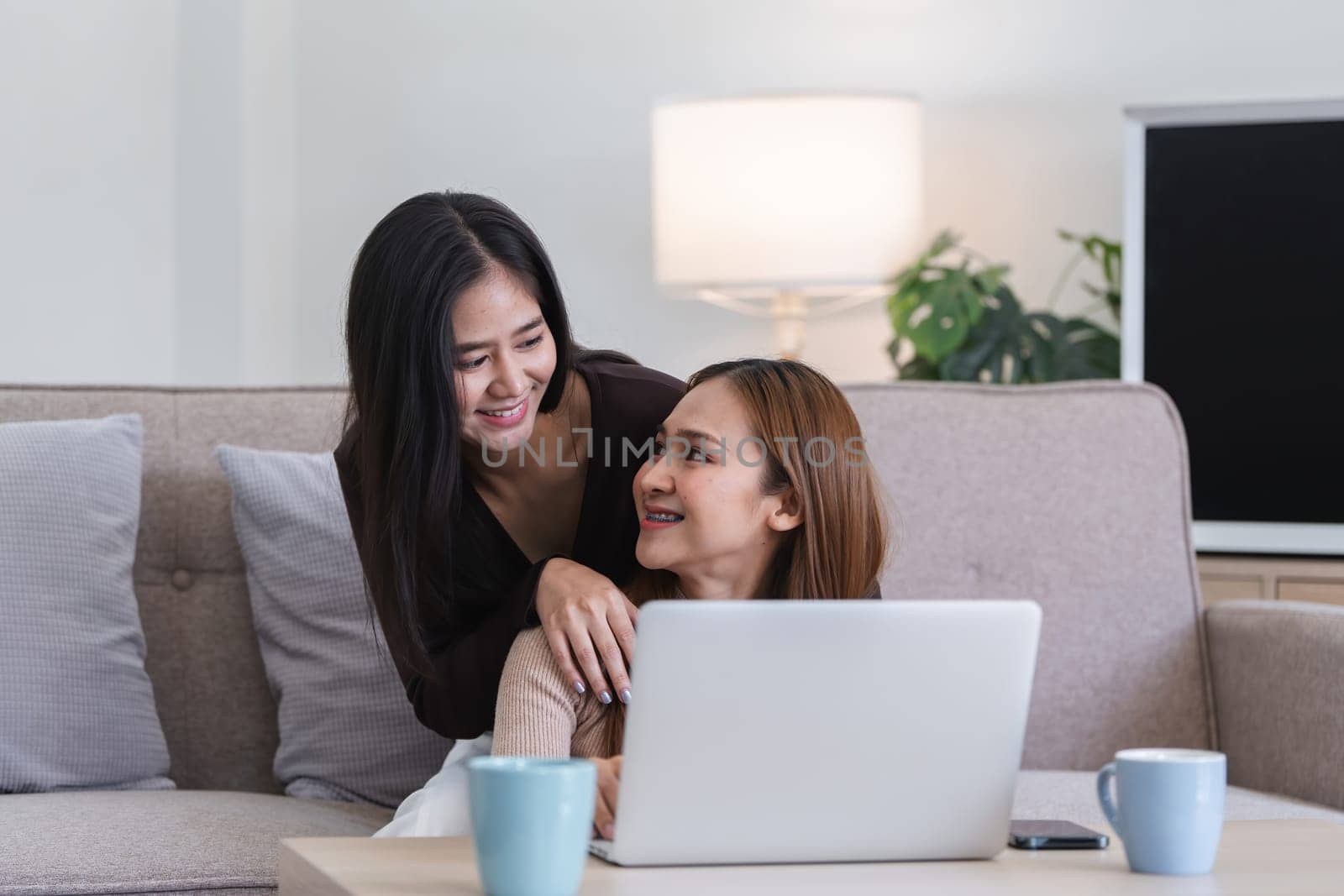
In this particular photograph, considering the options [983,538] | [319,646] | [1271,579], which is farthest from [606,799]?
[1271,579]

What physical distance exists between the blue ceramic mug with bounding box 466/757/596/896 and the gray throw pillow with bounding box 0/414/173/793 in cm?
100

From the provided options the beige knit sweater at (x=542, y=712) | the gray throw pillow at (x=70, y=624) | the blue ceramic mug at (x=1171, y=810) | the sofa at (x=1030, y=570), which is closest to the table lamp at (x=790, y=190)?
the sofa at (x=1030, y=570)

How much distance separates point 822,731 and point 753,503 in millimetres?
386

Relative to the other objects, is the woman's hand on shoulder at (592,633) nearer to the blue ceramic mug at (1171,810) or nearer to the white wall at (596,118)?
the blue ceramic mug at (1171,810)

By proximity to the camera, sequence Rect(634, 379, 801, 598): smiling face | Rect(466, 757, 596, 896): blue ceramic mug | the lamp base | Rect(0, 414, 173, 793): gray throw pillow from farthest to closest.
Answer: the lamp base < Rect(0, 414, 173, 793): gray throw pillow < Rect(634, 379, 801, 598): smiling face < Rect(466, 757, 596, 896): blue ceramic mug

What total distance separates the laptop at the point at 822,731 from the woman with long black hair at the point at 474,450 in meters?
0.35

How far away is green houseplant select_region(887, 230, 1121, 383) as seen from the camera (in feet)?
8.66

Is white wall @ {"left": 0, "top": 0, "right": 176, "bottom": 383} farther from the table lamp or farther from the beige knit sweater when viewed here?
the beige knit sweater

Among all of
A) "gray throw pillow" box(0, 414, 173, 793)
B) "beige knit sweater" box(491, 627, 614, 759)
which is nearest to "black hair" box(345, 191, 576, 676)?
"beige knit sweater" box(491, 627, 614, 759)

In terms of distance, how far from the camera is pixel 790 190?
100 inches

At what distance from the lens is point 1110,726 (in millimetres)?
1849

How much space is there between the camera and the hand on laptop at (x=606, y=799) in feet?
3.31

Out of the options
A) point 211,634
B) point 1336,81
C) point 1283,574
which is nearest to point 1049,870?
point 211,634

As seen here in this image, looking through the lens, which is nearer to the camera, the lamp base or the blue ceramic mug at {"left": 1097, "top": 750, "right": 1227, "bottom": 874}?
the blue ceramic mug at {"left": 1097, "top": 750, "right": 1227, "bottom": 874}
